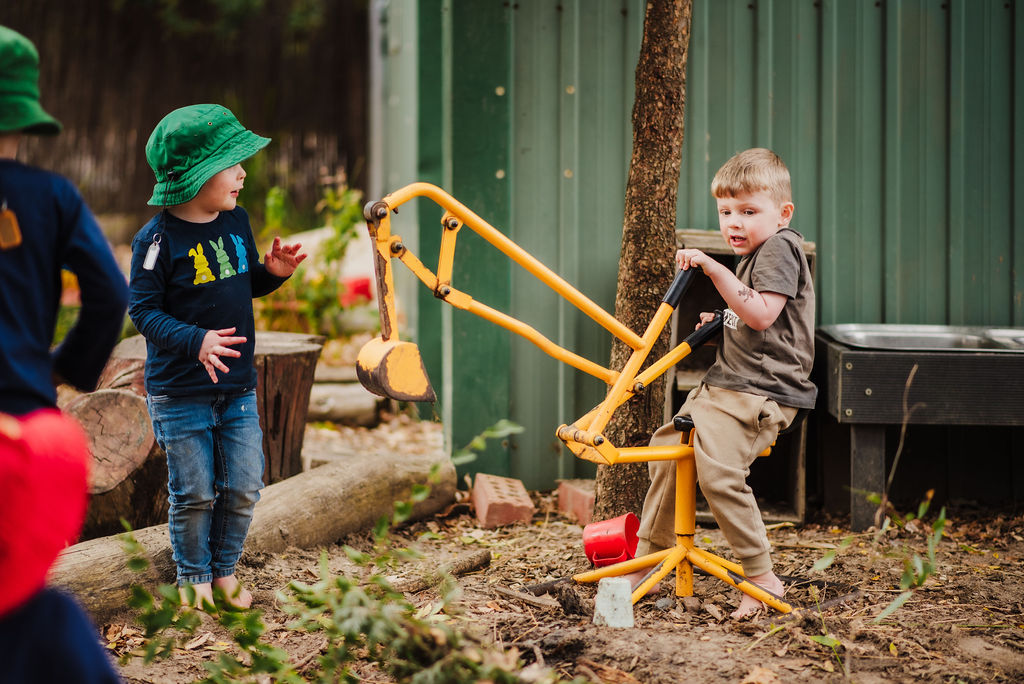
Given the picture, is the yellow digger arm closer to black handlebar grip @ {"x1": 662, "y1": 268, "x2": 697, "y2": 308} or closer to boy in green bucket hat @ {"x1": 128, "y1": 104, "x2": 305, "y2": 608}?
black handlebar grip @ {"x1": 662, "y1": 268, "x2": 697, "y2": 308}

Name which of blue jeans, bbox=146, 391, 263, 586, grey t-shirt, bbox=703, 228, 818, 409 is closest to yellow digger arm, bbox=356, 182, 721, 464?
grey t-shirt, bbox=703, 228, 818, 409

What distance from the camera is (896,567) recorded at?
3471 mm

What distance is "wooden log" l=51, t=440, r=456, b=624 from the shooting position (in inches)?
112

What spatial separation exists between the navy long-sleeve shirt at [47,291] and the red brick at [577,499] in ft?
8.40

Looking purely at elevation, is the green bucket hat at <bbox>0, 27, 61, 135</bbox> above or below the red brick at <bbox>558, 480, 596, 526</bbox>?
above

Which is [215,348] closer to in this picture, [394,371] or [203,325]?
[203,325]

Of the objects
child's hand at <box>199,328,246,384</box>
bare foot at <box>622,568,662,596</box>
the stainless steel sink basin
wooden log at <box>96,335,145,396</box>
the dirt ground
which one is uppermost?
child's hand at <box>199,328,246,384</box>

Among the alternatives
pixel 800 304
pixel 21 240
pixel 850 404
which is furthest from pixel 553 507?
pixel 21 240

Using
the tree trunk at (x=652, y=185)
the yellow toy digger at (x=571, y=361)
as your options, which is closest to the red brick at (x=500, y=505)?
the tree trunk at (x=652, y=185)

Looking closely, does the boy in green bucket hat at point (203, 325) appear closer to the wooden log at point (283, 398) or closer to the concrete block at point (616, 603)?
the wooden log at point (283, 398)

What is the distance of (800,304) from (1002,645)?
3.86 feet

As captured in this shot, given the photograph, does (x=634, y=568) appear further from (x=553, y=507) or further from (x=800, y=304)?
(x=553, y=507)

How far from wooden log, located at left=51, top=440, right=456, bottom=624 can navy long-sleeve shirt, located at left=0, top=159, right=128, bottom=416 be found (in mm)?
1229

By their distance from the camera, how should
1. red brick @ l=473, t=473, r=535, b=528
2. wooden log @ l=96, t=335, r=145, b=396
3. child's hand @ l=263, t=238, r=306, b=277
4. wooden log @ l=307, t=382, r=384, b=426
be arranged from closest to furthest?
child's hand @ l=263, t=238, r=306, b=277 → wooden log @ l=96, t=335, r=145, b=396 → red brick @ l=473, t=473, r=535, b=528 → wooden log @ l=307, t=382, r=384, b=426
